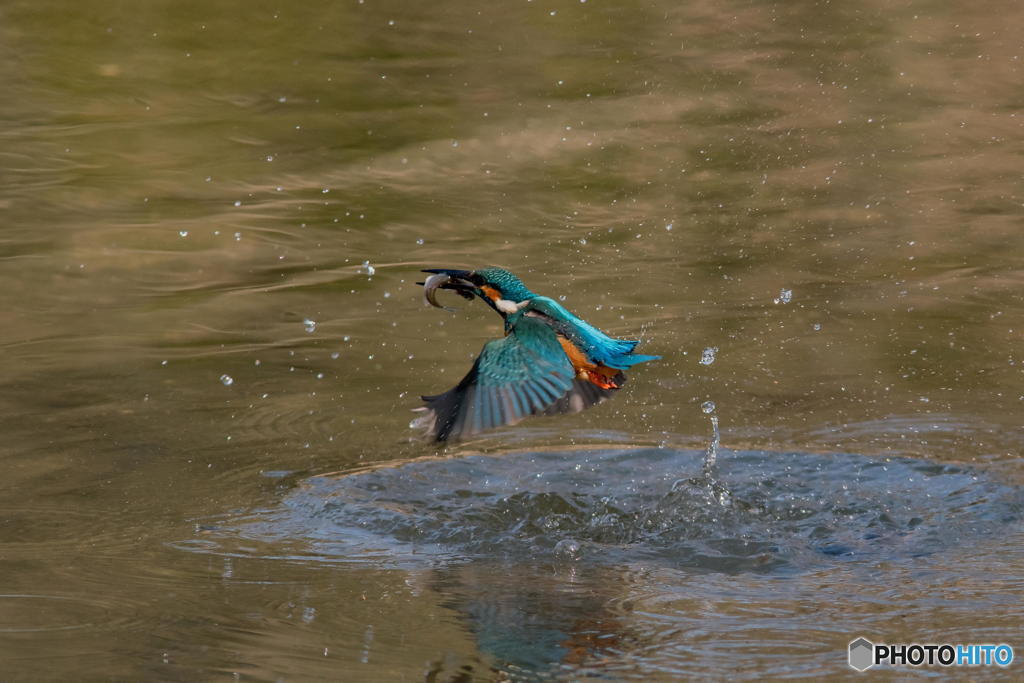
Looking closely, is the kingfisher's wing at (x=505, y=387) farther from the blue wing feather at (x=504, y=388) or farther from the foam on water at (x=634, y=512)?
the foam on water at (x=634, y=512)

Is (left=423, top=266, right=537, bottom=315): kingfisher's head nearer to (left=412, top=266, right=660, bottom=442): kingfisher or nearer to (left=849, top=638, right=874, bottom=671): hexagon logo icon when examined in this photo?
(left=412, top=266, right=660, bottom=442): kingfisher

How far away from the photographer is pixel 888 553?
348cm

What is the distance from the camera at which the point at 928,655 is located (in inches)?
111

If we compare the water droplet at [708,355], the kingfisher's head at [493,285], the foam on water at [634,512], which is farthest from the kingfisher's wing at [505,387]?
the water droplet at [708,355]

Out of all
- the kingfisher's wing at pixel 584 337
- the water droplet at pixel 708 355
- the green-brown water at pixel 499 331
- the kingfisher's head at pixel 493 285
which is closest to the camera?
the green-brown water at pixel 499 331

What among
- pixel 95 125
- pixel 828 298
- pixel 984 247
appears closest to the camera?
pixel 828 298

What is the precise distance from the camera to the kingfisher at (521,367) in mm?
3445

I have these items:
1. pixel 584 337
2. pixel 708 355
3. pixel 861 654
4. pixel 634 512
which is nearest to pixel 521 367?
pixel 584 337

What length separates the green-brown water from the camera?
3.12m

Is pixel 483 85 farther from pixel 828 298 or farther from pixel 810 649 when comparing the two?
pixel 810 649

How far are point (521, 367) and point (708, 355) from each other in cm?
161

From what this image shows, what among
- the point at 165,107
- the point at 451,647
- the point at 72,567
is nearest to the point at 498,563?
the point at 451,647

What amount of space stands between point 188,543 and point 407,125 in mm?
4196

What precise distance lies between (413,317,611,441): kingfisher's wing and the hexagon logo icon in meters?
0.96
